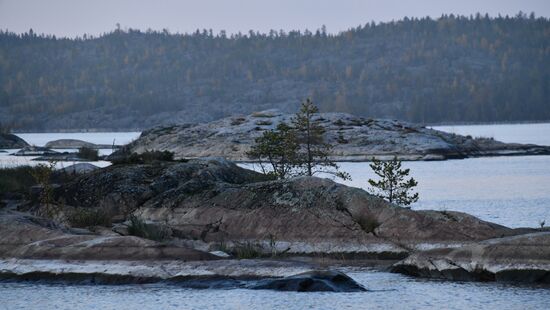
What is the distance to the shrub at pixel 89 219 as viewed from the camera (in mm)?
27953

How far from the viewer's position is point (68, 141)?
14575cm

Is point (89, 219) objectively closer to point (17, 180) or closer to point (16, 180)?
point (16, 180)

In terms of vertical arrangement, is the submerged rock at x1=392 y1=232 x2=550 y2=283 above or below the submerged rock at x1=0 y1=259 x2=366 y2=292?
above

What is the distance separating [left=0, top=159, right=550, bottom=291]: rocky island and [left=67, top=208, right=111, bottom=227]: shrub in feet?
0.10

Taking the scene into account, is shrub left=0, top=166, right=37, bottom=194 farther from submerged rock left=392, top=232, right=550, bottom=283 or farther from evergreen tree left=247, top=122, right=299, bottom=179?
submerged rock left=392, top=232, right=550, bottom=283

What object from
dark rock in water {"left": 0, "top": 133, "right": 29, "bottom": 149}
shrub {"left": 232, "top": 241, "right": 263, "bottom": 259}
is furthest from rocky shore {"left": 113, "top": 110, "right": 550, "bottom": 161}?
shrub {"left": 232, "top": 241, "right": 263, "bottom": 259}

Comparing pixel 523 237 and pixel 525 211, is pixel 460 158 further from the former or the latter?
pixel 523 237

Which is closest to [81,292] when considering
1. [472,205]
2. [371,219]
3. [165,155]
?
[371,219]

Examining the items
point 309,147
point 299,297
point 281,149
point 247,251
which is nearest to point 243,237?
point 247,251

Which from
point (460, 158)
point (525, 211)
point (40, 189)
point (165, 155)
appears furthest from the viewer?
point (460, 158)

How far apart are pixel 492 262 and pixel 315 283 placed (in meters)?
A: 3.74

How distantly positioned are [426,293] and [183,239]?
855 centimetres

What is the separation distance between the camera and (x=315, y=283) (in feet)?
66.9

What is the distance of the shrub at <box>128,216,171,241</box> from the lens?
2578 cm
